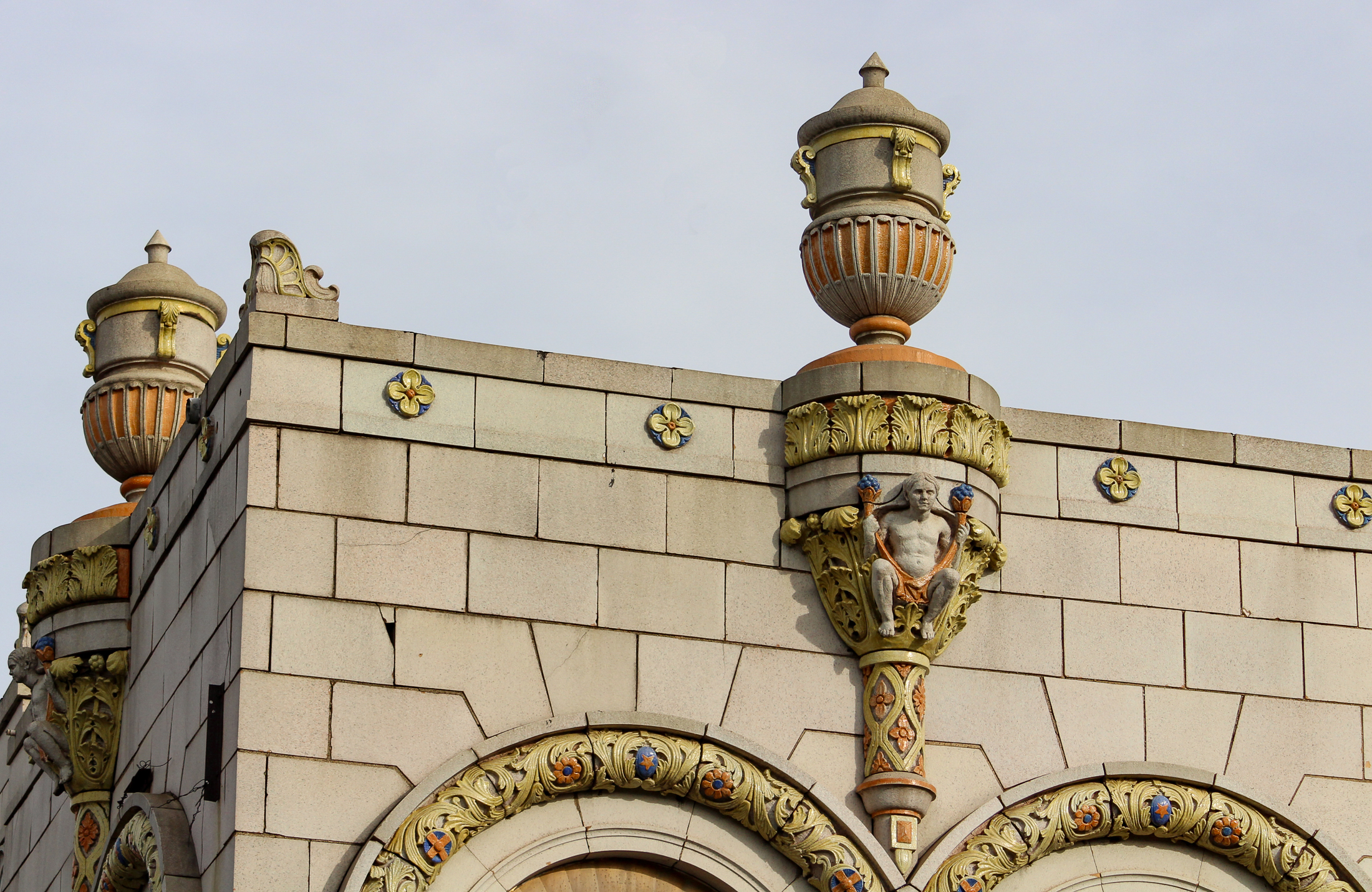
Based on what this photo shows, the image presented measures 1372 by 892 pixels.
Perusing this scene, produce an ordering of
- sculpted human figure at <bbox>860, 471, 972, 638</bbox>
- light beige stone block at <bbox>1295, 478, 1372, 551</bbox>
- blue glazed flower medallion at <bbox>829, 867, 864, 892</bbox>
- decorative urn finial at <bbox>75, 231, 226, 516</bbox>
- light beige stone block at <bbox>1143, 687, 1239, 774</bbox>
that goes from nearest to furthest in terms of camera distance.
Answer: blue glazed flower medallion at <bbox>829, 867, 864, 892</bbox> → sculpted human figure at <bbox>860, 471, 972, 638</bbox> → light beige stone block at <bbox>1143, 687, 1239, 774</bbox> → light beige stone block at <bbox>1295, 478, 1372, 551</bbox> → decorative urn finial at <bbox>75, 231, 226, 516</bbox>

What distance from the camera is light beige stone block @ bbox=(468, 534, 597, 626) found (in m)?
17.4

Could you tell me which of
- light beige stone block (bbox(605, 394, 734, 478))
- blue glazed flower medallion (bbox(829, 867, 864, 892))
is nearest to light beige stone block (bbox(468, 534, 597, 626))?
light beige stone block (bbox(605, 394, 734, 478))

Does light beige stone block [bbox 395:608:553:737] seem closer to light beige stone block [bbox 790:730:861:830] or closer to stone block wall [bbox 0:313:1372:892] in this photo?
stone block wall [bbox 0:313:1372:892]

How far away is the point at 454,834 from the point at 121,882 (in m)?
2.85

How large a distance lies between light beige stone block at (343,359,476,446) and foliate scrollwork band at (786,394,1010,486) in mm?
2188

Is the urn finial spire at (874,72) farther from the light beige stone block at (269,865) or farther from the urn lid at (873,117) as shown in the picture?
the light beige stone block at (269,865)

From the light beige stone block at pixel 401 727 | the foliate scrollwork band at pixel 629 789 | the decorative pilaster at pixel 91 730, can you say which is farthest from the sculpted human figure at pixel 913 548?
the decorative pilaster at pixel 91 730

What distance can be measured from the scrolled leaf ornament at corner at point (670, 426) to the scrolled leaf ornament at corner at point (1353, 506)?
4.68 m

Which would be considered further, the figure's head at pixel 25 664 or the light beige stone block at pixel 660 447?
the figure's head at pixel 25 664

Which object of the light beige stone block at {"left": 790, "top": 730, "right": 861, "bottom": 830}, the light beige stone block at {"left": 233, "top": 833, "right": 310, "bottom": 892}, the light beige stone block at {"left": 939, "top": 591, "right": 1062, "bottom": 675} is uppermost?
the light beige stone block at {"left": 939, "top": 591, "right": 1062, "bottom": 675}

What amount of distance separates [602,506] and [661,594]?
69cm

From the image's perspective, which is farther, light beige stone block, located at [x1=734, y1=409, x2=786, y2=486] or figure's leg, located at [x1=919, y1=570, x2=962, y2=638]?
light beige stone block, located at [x1=734, y1=409, x2=786, y2=486]

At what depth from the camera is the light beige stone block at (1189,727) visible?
60.2ft

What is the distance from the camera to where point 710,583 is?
17875mm
